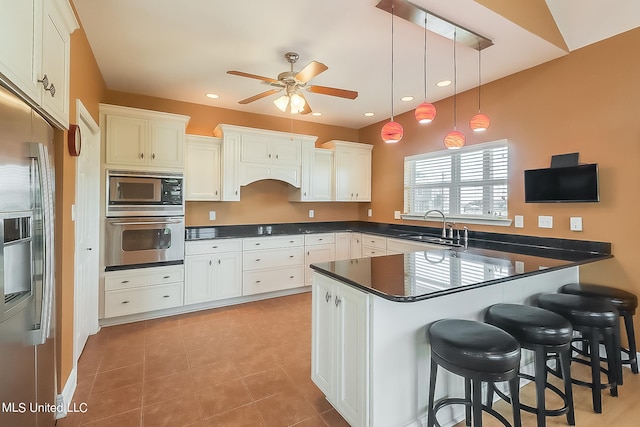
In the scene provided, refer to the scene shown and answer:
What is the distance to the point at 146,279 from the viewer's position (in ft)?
11.3

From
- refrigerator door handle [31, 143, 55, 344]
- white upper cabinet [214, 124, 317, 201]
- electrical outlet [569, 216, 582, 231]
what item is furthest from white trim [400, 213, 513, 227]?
refrigerator door handle [31, 143, 55, 344]

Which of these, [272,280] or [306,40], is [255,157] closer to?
[272,280]

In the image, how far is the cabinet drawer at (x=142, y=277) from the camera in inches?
129

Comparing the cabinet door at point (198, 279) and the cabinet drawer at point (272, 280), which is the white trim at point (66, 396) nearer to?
the cabinet door at point (198, 279)

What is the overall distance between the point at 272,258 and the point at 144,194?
5.75 feet

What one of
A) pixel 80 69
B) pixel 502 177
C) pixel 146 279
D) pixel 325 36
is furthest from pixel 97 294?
pixel 502 177

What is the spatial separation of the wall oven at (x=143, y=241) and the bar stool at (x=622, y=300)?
12.6 ft

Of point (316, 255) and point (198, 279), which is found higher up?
point (316, 255)

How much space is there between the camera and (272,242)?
167 inches

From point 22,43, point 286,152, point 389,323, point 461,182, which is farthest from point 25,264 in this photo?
point 461,182

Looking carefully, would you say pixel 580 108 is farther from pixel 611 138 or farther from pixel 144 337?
pixel 144 337

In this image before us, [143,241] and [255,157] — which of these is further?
[255,157]

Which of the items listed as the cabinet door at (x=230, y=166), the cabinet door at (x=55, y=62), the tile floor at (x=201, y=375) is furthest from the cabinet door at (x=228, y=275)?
the cabinet door at (x=55, y=62)

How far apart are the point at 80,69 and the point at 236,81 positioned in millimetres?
1457
